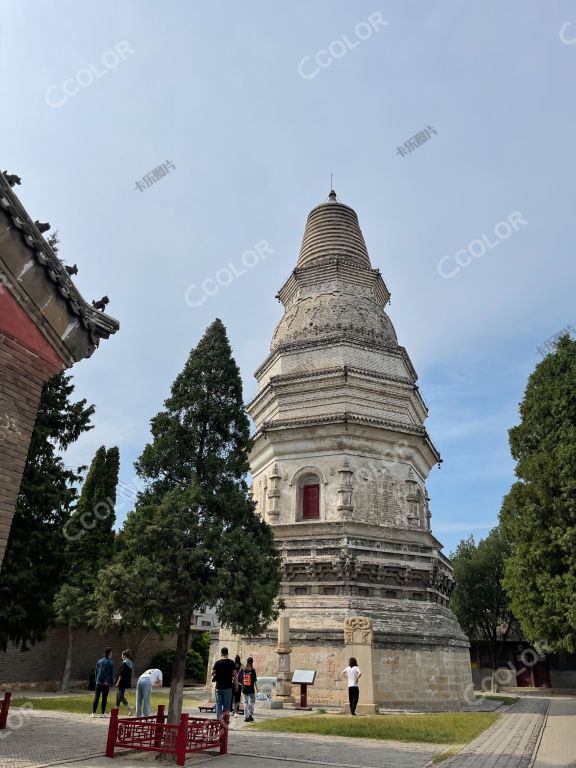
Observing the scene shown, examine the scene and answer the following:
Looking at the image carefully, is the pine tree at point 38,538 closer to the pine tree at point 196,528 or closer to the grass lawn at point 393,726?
the pine tree at point 196,528

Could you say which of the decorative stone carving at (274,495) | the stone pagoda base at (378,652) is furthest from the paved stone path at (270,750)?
the decorative stone carving at (274,495)

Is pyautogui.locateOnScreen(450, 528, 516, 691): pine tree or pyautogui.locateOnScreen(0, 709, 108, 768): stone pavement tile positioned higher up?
pyautogui.locateOnScreen(450, 528, 516, 691): pine tree

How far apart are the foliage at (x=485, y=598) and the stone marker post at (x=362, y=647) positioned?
24161 mm

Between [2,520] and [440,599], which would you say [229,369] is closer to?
[2,520]

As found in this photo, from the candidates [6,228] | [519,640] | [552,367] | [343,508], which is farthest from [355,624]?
[519,640]

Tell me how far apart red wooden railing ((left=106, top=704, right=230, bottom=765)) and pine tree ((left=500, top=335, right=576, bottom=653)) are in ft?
36.5

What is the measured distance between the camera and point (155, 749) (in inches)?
373

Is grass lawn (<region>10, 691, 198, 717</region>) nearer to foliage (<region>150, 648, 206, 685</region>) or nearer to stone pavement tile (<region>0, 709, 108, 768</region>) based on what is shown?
stone pavement tile (<region>0, 709, 108, 768</region>)

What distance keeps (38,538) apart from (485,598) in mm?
Answer: 34664

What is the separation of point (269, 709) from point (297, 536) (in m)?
6.50

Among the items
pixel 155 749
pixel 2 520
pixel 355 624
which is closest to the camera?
pixel 2 520

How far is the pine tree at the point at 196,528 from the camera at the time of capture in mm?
10969

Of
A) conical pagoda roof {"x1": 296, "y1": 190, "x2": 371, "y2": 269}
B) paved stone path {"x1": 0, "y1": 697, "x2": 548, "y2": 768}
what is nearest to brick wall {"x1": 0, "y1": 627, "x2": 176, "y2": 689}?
paved stone path {"x1": 0, "y1": 697, "x2": 548, "y2": 768}

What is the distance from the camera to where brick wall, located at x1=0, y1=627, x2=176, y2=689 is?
71.9ft
